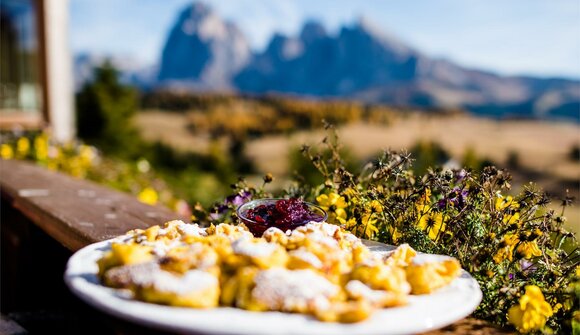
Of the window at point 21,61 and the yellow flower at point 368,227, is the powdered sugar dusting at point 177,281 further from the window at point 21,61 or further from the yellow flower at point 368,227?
the window at point 21,61

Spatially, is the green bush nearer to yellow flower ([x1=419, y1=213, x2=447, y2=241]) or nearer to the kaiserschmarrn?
yellow flower ([x1=419, y1=213, x2=447, y2=241])

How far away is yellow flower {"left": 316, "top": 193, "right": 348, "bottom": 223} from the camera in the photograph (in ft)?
5.90

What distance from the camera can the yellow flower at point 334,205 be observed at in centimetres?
180

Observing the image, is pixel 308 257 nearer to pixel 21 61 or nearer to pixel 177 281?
pixel 177 281

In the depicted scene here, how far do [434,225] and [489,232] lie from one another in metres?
0.17

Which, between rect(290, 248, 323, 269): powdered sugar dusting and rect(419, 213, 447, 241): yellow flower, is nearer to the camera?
rect(290, 248, 323, 269): powdered sugar dusting

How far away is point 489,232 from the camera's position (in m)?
1.50

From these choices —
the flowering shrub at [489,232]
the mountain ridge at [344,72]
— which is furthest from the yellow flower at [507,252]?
the mountain ridge at [344,72]

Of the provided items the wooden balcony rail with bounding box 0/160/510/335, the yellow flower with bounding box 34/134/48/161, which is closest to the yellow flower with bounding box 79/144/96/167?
the yellow flower with bounding box 34/134/48/161

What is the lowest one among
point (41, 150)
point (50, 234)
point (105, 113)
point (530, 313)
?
point (105, 113)

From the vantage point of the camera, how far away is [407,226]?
1604mm

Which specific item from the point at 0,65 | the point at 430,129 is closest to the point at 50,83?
the point at 0,65

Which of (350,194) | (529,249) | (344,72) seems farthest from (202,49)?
(529,249)

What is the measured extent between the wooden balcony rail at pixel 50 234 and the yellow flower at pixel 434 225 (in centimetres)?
102
